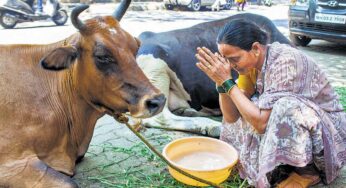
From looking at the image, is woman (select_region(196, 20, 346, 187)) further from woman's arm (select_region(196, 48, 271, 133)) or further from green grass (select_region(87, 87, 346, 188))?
green grass (select_region(87, 87, 346, 188))

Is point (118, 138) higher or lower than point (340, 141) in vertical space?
lower

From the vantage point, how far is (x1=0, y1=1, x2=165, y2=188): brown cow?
8.59 feet

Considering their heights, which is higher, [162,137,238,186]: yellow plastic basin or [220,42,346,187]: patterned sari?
[220,42,346,187]: patterned sari

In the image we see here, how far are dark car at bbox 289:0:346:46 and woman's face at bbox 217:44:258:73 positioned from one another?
20.3ft

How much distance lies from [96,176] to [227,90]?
125cm

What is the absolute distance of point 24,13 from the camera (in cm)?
1090

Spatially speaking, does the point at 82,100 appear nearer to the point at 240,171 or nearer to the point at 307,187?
the point at 240,171

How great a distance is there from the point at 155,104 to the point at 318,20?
713cm

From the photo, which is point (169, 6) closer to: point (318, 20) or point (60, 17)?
point (60, 17)

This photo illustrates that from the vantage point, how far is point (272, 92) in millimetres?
2742

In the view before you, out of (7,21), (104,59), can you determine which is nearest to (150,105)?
(104,59)

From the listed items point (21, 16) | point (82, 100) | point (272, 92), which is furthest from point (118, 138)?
point (21, 16)

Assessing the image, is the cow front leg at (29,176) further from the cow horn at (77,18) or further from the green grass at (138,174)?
the cow horn at (77,18)

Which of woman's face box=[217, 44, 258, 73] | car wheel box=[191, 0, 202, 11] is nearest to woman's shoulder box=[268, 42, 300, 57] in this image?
woman's face box=[217, 44, 258, 73]
